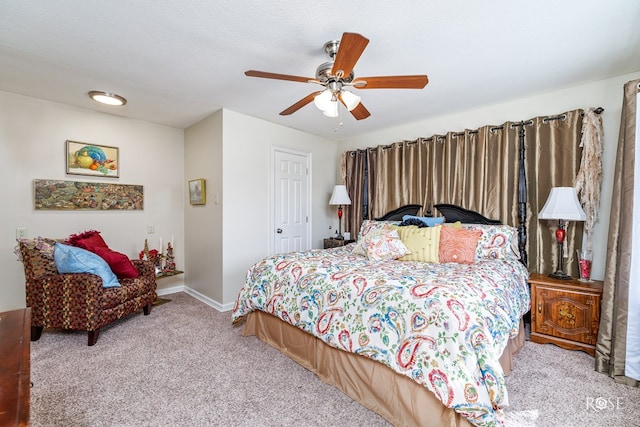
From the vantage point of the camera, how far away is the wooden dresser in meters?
0.76

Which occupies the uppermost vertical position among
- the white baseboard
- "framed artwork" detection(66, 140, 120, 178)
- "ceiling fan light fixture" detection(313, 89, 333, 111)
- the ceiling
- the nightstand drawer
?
the ceiling

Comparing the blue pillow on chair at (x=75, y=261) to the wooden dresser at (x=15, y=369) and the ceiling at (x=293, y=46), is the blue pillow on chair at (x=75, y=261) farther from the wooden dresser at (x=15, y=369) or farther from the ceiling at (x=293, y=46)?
the ceiling at (x=293, y=46)

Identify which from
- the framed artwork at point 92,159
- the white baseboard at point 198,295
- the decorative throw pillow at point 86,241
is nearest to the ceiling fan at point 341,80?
the decorative throw pillow at point 86,241

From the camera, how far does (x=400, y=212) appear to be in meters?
3.92

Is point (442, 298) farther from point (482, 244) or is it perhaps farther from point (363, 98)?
point (363, 98)

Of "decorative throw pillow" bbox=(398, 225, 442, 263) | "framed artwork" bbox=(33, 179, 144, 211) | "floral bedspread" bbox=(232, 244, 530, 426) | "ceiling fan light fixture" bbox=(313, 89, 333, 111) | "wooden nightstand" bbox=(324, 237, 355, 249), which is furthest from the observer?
"wooden nightstand" bbox=(324, 237, 355, 249)

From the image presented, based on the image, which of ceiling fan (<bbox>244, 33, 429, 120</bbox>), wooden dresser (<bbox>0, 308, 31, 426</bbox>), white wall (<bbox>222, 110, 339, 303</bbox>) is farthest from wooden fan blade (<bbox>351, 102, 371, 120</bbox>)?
wooden dresser (<bbox>0, 308, 31, 426</bbox>)

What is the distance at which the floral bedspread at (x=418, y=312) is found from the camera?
4.50ft

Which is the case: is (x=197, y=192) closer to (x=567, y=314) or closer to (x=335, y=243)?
(x=335, y=243)

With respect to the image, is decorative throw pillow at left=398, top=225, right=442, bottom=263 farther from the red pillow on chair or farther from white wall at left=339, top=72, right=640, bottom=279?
the red pillow on chair

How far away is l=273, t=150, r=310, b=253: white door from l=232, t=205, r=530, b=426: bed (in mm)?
1476

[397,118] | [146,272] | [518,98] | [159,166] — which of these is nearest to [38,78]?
[159,166]

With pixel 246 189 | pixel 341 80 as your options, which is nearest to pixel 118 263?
pixel 246 189

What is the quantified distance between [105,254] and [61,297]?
519 mm
